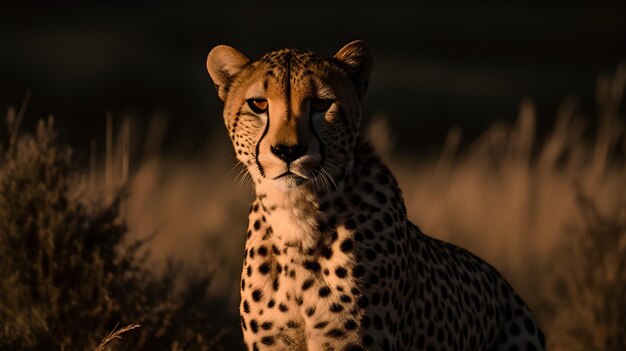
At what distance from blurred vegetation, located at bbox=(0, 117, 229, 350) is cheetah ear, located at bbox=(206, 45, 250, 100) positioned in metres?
0.82

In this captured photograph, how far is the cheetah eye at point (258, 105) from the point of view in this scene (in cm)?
300

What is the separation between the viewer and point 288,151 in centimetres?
282

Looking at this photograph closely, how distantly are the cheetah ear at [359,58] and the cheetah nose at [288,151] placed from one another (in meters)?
0.41

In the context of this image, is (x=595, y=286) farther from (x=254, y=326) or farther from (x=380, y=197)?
(x=254, y=326)

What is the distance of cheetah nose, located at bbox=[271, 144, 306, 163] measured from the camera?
282cm

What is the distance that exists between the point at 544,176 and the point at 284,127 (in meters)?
4.18

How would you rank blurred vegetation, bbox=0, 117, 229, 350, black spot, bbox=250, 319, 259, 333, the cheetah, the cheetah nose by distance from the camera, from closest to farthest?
the cheetah nose, the cheetah, black spot, bbox=250, 319, 259, 333, blurred vegetation, bbox=0, 117, 229, 350

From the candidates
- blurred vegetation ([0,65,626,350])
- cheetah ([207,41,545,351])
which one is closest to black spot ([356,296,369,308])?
cheetah ([207,41,545,351])

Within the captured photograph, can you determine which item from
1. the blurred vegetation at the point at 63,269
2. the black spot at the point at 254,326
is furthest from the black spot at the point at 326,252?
the blurred vegetation at the point at 63,269

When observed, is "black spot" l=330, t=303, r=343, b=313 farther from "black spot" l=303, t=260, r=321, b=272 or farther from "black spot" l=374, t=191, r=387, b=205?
"black spot" l=374, t=191, r=387, b=205

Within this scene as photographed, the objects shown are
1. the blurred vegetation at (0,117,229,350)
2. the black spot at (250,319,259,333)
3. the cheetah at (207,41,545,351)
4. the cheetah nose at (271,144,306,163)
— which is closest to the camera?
the cheetah nose at (271,144,306,163)

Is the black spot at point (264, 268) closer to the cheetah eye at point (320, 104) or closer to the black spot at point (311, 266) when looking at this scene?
the black spot at point (311, 266)

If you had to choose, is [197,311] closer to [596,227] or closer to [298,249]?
[298,249]

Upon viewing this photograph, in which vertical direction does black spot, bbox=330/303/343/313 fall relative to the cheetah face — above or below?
below
